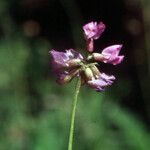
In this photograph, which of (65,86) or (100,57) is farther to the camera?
(65,86)

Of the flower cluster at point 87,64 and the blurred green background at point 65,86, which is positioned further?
the blurred green background at point 65,86

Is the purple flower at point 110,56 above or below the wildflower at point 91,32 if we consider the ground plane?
below

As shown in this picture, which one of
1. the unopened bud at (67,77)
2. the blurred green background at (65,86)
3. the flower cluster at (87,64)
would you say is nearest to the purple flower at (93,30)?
the flower cluster at (87,64)

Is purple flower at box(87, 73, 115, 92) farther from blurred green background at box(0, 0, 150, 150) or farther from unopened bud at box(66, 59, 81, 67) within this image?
blurred green background at box(0, 0, 150, 150)

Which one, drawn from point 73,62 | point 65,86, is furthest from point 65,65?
point 65,86

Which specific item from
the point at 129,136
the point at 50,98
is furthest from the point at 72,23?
the point at 129,136

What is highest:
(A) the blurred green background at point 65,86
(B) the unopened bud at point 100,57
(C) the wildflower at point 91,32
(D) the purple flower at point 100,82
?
(A) the blurred green background at point 65,86

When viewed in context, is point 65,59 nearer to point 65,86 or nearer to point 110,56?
point 110,56

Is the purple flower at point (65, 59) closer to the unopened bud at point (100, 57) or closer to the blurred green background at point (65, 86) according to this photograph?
the unopened bud at point (100, 57)
